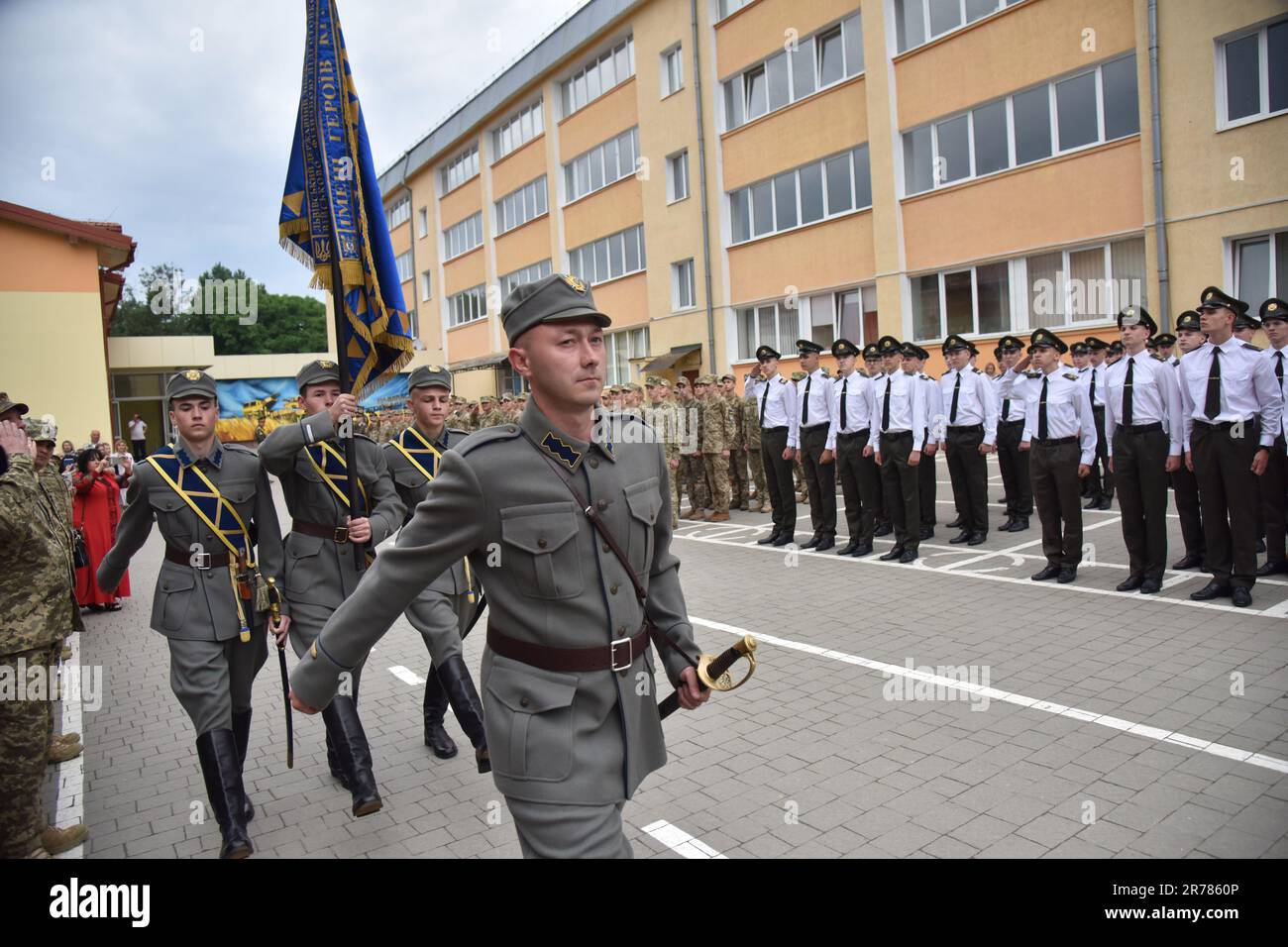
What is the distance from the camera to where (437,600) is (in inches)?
211

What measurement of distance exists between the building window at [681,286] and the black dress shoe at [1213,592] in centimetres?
2109

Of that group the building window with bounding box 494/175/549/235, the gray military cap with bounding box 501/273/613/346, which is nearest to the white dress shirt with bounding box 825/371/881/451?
the gray military cap with bounding box 501/273/613/346

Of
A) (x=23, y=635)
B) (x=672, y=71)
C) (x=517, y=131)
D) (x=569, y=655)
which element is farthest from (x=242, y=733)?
(x=517, y=131)

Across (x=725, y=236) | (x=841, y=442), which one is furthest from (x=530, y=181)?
(x=841, y=442)

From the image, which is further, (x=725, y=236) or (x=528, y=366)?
(x=725, y=236)

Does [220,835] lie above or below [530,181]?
below

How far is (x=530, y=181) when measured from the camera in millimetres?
36844

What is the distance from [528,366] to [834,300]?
69.1 ft

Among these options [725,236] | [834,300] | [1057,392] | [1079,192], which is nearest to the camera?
[1057,392]

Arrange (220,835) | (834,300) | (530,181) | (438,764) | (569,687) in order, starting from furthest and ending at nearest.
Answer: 1. (530,181)
2. (834,300)
3. (438,764)
4. (220,835)
5. (569,687)

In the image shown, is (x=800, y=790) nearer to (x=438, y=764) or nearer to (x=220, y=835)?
(x=438, y=764)

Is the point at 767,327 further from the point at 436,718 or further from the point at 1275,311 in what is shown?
→ the point at 436,718

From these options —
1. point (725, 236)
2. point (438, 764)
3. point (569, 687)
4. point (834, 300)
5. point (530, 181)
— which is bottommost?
point (438, 764)

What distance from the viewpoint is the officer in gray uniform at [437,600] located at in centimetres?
514
